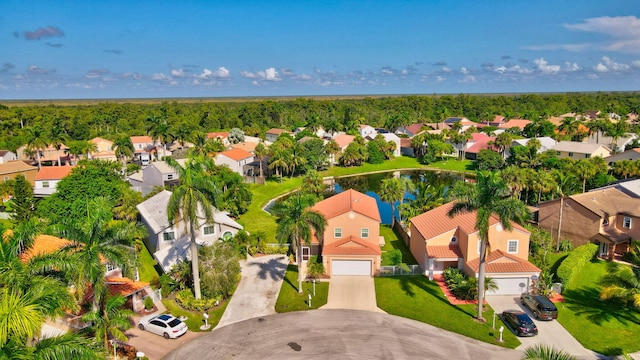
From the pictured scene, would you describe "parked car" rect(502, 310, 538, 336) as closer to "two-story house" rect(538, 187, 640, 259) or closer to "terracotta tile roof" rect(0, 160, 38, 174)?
"two-story house" rect(538, 187, 640, 259)

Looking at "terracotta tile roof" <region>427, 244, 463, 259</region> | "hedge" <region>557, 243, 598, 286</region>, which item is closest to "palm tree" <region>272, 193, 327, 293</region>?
"terracotta tile roof" <region>427, 244, 463, 259</region>

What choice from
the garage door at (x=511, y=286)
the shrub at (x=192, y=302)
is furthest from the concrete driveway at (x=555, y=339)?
the shrub at (x=192, y=302)

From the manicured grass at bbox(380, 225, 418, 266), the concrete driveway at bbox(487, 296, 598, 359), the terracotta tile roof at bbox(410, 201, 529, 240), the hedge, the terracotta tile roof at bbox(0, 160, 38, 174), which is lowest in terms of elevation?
the concrete driveway at bbox(487, 296, 598, 359)

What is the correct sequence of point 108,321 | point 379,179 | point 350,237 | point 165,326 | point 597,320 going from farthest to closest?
point 379,179, point 350,237, point 597,320, point 165,326, point 108,321

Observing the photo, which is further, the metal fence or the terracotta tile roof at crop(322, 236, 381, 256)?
the metal fence

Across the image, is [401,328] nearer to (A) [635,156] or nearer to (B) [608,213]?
(B) [608,213]

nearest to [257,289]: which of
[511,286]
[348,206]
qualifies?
[348,206]

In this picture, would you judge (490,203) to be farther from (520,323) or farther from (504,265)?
(504,265)

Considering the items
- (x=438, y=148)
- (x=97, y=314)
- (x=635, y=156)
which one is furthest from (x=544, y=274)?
(x=438, y=148)
